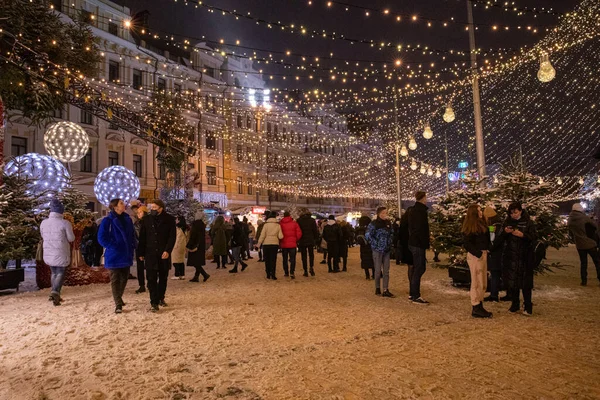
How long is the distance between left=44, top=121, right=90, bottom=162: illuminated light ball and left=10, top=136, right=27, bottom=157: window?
14.1 metres

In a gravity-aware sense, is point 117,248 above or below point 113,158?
below

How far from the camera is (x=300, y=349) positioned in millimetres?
4773

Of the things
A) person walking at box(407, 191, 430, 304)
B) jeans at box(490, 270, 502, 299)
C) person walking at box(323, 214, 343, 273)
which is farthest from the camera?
person walking at box(323, 214, 343, 273)

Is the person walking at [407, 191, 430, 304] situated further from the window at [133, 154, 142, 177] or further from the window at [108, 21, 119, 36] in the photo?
the window at [108, 21, 119, 36]

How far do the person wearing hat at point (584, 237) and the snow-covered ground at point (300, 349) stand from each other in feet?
6.97

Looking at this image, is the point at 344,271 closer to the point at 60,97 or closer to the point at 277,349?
the point at 277,349

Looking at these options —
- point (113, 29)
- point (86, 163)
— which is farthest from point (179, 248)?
point (113, 29)

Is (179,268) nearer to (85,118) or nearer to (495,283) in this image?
(495,283)

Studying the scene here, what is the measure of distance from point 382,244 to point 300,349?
3.88m

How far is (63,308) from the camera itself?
24.7ft

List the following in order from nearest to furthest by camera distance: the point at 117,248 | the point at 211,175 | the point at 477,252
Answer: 1. the point at 477,252
2. the point at 117,248
3. the point at 211,175

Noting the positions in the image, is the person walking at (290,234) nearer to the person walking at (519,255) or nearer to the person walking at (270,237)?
the person walking at (270,237)

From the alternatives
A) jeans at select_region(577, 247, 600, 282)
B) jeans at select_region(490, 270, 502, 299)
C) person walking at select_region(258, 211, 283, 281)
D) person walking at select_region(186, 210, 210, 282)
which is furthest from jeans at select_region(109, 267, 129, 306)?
jeans at select_region(577, 247, 600, 282)

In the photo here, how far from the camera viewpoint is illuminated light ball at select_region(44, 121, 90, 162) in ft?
45.9
